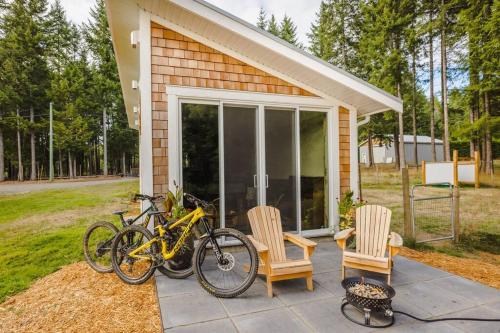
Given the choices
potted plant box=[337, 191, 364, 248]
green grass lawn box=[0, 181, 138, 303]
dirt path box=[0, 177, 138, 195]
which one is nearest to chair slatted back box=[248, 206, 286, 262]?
potted plant box=[337, 191, 364, 248]

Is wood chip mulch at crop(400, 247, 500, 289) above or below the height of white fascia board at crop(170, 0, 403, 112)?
below

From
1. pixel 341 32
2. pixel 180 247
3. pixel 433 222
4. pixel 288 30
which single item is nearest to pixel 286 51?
pixel 180 247

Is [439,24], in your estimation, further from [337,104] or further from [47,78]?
[47,78]

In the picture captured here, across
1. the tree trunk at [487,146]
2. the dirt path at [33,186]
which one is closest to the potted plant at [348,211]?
the tree trunk at [487,146]

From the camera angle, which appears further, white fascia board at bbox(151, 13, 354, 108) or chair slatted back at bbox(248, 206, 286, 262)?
white fascia board at bbox(151, 13, 354, 108)

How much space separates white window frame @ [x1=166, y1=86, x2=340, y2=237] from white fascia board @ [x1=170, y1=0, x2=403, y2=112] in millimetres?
680

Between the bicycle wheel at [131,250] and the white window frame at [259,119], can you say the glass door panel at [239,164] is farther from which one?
the bicycle wheel at [131,250]

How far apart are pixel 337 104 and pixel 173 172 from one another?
125 inches

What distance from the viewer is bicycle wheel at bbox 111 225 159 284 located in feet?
11.5

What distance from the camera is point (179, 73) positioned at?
14.8 ft

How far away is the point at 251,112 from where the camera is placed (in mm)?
4926

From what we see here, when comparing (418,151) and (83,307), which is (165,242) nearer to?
(83,307)

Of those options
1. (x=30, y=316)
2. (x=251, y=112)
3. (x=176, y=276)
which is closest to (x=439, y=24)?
(x=251, y=112)

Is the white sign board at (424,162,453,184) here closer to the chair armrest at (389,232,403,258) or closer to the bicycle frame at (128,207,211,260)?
the chair armrest at (389,232,403,258)
